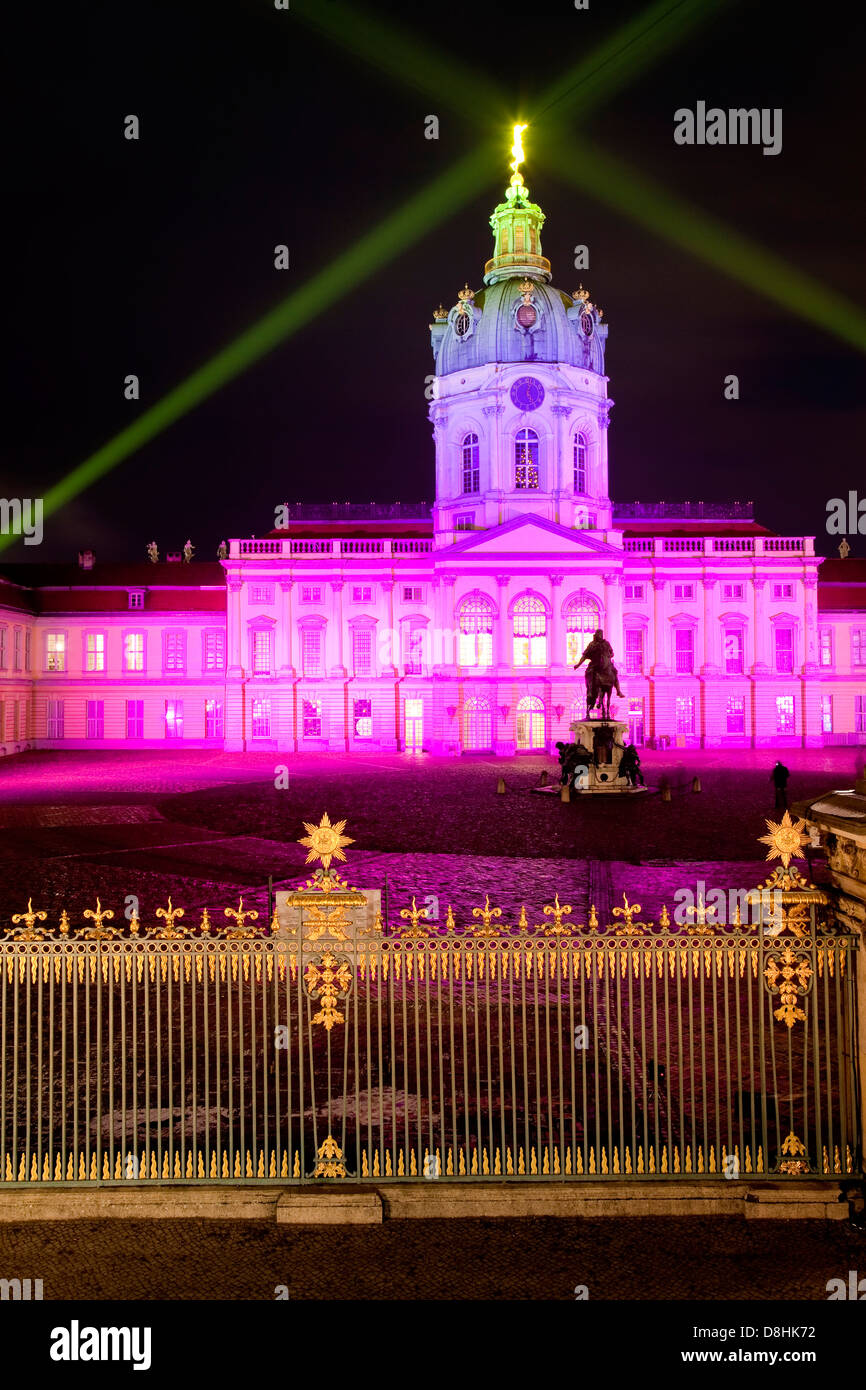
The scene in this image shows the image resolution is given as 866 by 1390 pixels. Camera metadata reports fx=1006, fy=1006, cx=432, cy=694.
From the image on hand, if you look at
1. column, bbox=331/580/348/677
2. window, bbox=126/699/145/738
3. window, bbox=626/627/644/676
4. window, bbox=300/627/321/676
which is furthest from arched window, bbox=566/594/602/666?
window, bbox=126/699/145/738

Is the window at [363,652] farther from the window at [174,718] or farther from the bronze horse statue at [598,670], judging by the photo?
the bronze horse statue at [598,670]

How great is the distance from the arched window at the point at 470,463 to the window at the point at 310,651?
12.9 metres

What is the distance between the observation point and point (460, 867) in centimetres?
1953

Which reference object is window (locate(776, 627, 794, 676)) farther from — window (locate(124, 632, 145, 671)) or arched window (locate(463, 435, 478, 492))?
window (locate(124, 632, 145, 671))

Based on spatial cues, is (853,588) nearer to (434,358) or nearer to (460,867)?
(434,358)

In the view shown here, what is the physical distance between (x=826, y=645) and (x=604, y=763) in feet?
106

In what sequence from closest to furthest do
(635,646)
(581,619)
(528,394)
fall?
(581,619) < (635,646) < (528,394)

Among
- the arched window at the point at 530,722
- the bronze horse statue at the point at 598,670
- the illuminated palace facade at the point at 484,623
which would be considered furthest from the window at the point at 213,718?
the bronze horse statue at the point at 598,670

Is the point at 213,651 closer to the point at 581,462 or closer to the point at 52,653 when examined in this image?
the point at 52,653

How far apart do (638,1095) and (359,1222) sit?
3.19 meters

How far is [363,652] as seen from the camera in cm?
5862

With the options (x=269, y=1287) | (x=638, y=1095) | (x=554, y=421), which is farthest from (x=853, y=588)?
(x=269, y=1287)

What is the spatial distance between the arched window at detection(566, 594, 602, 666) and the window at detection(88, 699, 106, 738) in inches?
1092

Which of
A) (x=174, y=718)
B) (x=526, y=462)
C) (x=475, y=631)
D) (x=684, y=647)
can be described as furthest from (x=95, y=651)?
(x=684, y=647)
